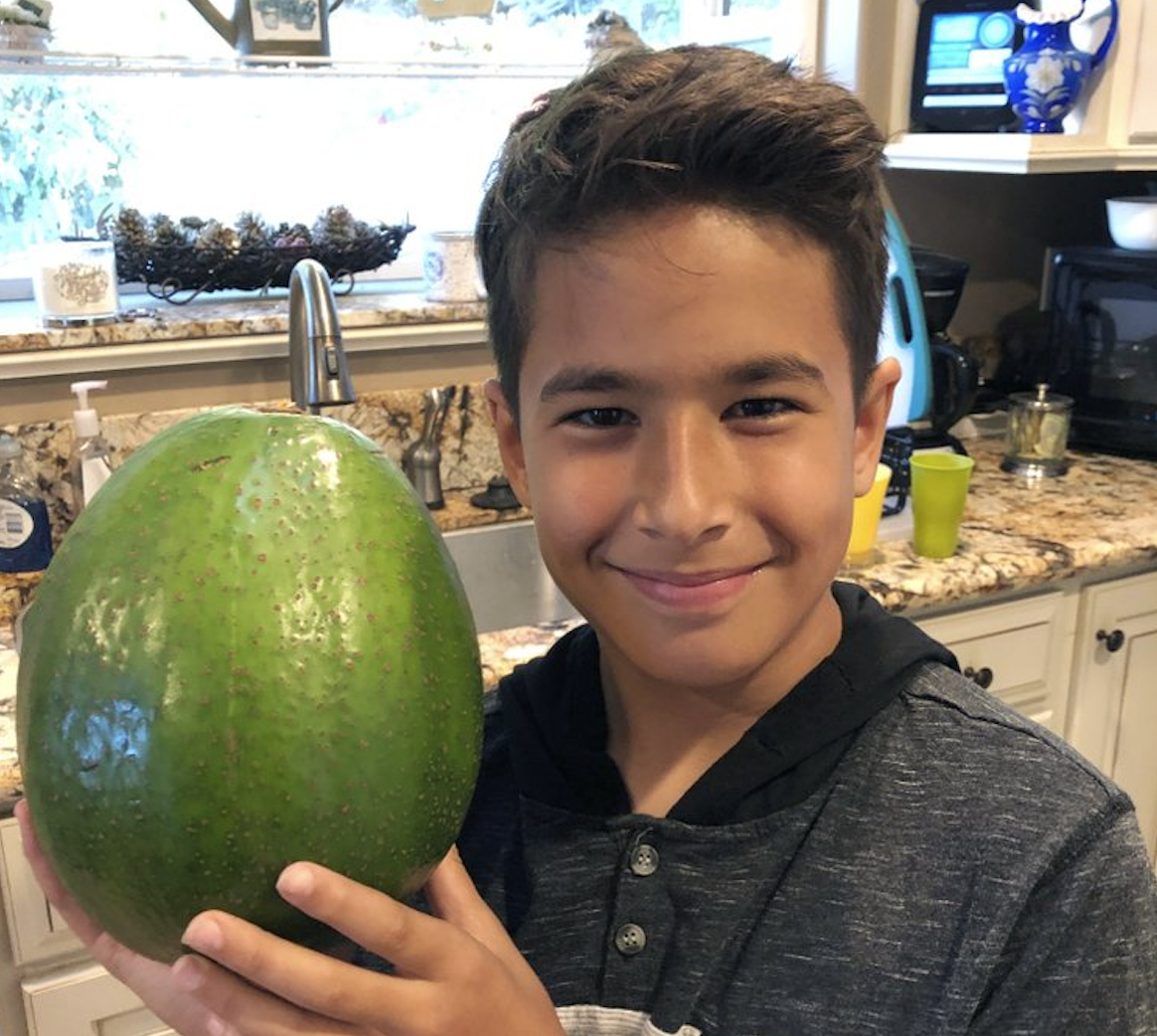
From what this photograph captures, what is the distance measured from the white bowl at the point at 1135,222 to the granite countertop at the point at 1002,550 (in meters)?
0.41

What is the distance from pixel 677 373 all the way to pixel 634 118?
7.3 inches

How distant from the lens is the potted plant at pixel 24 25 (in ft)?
A: 5.47

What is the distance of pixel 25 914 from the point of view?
1.18 m

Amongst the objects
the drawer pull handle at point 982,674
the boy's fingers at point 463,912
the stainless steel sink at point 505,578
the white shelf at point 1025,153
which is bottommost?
the drawer pull handle at point 982,674

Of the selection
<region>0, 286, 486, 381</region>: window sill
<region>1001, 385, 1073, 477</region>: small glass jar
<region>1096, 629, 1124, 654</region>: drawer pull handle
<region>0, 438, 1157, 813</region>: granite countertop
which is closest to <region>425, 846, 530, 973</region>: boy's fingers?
<region>0, 438, 1157, 813</region>: granite countertop

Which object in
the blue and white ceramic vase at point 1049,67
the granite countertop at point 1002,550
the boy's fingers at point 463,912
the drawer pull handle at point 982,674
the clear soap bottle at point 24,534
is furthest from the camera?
the blue and white ceramic vase at point 1049,67

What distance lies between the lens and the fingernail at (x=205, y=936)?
0.47 metres

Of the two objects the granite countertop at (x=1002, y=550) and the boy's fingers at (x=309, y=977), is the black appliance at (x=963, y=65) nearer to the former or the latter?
the granite countertop at (x=1002, y=550)

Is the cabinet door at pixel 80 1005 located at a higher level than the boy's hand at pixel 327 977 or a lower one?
lower

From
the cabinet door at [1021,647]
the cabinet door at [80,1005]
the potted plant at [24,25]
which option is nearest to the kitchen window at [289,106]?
the potted plant at [24,25]

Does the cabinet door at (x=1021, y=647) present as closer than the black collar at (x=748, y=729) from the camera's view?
No

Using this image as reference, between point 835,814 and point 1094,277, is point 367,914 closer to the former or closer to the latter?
point 835,814

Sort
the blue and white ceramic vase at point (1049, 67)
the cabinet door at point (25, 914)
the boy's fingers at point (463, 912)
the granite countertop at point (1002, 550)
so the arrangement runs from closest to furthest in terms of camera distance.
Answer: the boy's fingers at point (463, 912)
the cabinet door at point (25, 914)
the granite countertop at point (1002, 550)
the blue and white ceramic vase at point (1049, 67)

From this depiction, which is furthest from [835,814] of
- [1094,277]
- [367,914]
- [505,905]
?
[1094,277]
